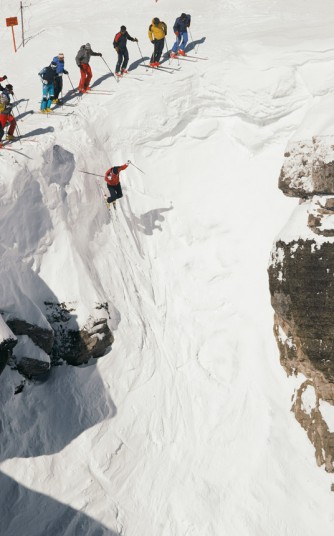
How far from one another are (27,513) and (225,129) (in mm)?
11509

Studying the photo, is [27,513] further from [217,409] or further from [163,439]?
[217,409]

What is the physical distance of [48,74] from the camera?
20688 millimetres

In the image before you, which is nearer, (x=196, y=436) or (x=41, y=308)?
(x=41, y=308)

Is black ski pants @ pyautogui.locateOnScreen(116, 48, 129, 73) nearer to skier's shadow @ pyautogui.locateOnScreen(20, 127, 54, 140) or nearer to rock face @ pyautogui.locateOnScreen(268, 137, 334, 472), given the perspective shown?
skier's shadow @ pyautogui.locateOnScreen(20, 127, 54, 140)

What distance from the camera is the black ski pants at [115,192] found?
64.3ft

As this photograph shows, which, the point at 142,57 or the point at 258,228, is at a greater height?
the point at 142,57

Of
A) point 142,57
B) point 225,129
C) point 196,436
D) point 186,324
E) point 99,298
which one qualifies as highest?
point 142,57

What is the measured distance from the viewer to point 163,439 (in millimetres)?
18797

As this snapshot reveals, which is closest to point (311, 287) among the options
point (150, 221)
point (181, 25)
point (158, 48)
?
point (150, 221)

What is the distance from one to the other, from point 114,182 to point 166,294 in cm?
333

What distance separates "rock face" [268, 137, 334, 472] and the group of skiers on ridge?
4.48m

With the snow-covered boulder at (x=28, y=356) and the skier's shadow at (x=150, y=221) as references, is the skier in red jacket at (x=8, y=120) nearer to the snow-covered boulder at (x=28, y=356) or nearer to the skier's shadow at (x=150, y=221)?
the skier's shadow at (x=150, y=221)

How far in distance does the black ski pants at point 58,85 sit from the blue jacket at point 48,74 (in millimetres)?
227

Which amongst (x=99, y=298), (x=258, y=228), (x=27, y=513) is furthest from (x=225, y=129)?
(x=27, y=513)
